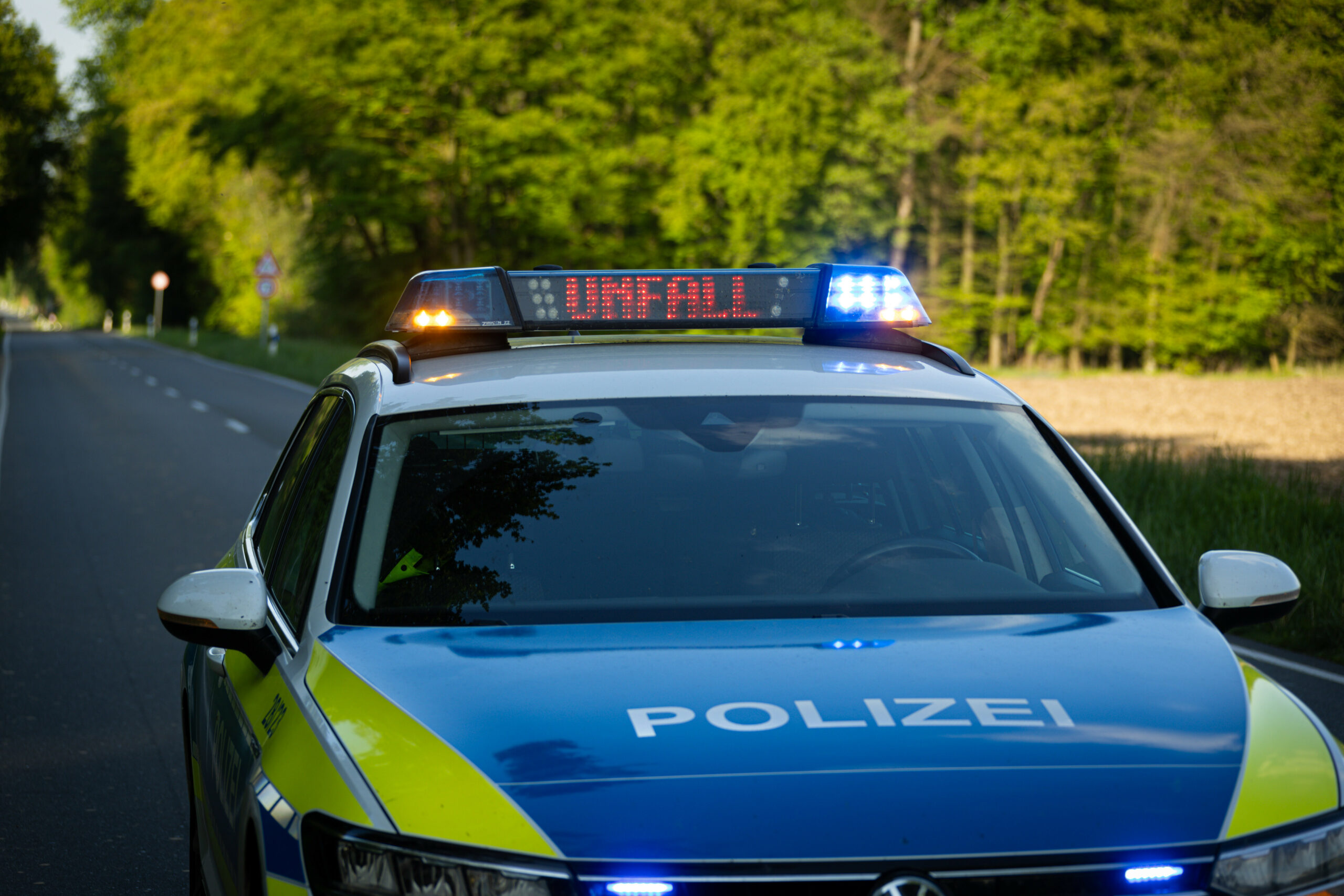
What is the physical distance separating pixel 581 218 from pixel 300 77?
930 cm

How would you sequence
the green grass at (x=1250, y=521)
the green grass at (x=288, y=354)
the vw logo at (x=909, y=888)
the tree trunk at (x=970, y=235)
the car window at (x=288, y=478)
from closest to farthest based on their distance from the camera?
the vw logo at (x=909, y=888) → the car window at (x=288, y=478) → the green grass at (x=1250, y=521) → the green grass at (x=288, y=354) → the tree trunk at (x=970, y=235)

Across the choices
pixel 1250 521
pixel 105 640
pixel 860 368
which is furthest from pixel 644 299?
pixel 1250 521

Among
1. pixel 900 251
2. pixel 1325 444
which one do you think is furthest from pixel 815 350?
pixel 900 251

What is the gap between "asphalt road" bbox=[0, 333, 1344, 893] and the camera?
471 centimetres

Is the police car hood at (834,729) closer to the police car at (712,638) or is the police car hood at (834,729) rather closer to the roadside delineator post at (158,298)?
the police car at (712,638)

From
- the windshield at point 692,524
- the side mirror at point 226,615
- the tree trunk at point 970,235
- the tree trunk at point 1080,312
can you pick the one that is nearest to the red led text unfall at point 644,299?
the windshield at point 692,524

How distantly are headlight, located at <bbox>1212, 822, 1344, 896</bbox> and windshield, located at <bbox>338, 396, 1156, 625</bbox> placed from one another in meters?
0.73

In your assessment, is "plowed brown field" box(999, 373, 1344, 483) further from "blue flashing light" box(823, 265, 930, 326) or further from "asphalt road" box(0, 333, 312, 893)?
"blue flashing light" box(823, 265, 930, 326)

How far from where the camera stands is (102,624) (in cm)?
824

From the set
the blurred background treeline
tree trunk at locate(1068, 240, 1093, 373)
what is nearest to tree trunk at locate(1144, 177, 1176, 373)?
the blurred background treeline

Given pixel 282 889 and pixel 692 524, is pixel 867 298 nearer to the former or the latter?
pixel 692 524

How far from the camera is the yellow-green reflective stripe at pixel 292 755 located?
2150mm

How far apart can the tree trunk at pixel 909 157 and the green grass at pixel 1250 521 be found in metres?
35.5

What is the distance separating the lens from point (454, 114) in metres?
43.4
